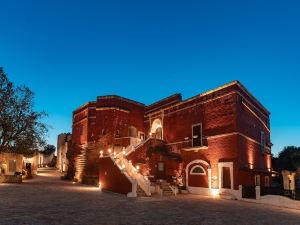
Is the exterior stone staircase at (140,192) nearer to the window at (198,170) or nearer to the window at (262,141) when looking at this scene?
the window at (198,170)

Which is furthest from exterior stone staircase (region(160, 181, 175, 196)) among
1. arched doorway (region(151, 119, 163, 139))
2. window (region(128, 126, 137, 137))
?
window (region(128, 126, 137, 137))

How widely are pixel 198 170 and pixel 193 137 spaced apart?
316 centimetres

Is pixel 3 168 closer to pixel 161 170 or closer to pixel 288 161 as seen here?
pixel 161 170

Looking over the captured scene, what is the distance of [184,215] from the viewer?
1175cm

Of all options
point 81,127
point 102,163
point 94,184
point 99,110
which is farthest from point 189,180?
point 81,127

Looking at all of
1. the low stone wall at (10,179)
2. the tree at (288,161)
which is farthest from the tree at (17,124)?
the tree at (288,161)

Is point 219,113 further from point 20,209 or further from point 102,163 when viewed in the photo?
point 20,209

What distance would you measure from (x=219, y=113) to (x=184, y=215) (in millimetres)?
12496

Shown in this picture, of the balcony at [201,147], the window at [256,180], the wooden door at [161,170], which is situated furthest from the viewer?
the wooden door at [161,170]

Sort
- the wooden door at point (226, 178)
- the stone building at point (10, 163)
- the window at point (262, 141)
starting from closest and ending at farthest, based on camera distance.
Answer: the wooden door at point (226, 178) → the window at point (262, 141) → the stone building at point (10, 163)

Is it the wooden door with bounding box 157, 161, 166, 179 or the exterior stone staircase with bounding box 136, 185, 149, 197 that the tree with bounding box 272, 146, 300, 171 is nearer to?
the wooden door with bounding box 157, 161, 166, 179

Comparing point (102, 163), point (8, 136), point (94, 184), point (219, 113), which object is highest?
point (219, 113)

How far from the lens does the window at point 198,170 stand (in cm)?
2275

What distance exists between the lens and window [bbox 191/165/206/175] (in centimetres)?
2275
